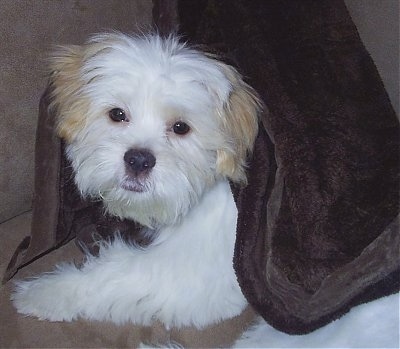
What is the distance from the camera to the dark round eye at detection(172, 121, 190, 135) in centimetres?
140

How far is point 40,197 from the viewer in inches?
59.2

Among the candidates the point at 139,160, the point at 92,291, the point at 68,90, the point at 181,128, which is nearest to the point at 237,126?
the point at 181,128

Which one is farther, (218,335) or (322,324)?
(218,335)

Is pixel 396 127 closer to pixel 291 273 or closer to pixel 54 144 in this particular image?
pixel 291 273

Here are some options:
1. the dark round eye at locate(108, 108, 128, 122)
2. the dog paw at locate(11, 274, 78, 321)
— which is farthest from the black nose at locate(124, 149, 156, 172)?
the dog paw at locate(11, 274, 78, 321)

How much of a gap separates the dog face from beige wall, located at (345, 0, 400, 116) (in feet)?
1.27

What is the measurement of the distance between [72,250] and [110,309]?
0.74ft

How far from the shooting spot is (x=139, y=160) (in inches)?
51.9

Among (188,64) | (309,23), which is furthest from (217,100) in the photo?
(309,23)

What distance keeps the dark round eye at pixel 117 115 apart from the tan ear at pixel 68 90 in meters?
0.05

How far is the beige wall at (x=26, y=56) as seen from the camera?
1.51 meters

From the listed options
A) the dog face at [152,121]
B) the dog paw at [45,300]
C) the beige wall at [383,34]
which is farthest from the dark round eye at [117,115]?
the beige wall at [383,34]

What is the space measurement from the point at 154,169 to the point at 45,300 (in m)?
0.39

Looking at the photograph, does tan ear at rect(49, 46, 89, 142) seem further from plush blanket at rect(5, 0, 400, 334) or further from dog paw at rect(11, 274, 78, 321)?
dog paw at rect(11, 274, 78, 321)
